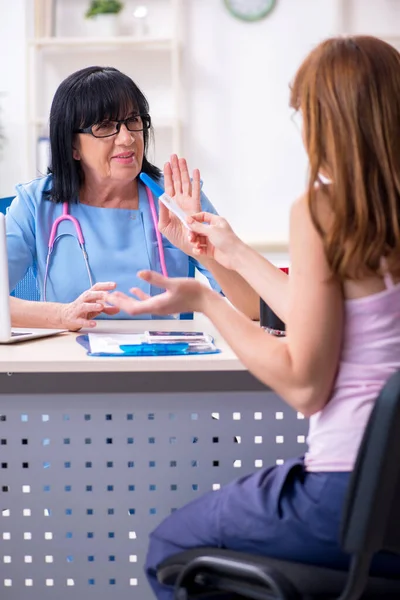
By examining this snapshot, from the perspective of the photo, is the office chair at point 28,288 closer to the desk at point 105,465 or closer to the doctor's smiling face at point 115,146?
the doctor's smiling face at point 115,146

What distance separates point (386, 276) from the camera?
1.09 metres

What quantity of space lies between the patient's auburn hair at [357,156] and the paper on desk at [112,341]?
0.59 meters

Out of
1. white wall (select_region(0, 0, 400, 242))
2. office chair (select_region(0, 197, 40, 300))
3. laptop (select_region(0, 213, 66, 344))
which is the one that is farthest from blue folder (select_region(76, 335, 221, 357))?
white wall (select_region(0, 0, 400, 242))

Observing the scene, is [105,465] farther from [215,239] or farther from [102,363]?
[215,239]

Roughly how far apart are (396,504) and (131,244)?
1.35 metres

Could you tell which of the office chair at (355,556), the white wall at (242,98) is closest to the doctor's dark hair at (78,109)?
the office chair at (355,556)

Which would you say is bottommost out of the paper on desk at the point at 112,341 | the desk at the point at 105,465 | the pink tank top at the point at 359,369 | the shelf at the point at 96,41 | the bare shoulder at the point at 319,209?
the desk at the point at 105,465

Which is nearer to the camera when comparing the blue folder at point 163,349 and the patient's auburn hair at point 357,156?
the patient's auburn hair at point 357,156

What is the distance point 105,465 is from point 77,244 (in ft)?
2.48

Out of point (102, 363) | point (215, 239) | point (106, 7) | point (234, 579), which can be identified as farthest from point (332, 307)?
point (106, 7)

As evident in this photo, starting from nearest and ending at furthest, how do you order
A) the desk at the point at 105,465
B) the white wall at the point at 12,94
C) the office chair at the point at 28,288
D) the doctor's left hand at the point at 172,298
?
1. the doctor's left hand at the point at 172,298
2. the desk at the point at 105,465
3. the office chair at the point at 28,288
4. the white wall at the point at 12,94

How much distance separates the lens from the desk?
63.4 inches

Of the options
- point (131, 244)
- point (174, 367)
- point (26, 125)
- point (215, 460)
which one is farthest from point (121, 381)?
point (26, 125)

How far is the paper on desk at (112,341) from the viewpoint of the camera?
1575 mm
